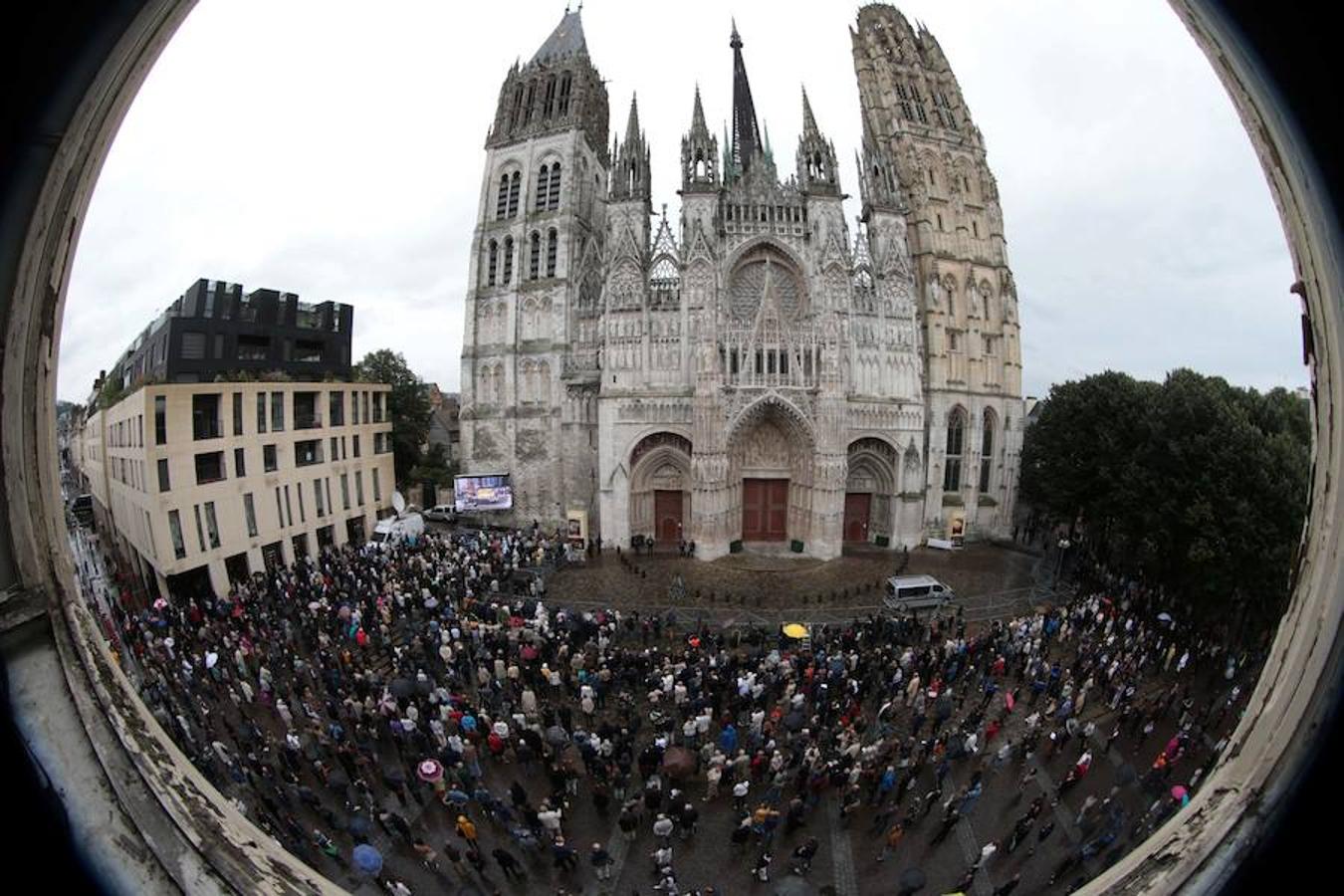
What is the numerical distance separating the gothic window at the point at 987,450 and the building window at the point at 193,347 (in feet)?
121

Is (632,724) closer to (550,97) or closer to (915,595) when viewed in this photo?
(915,595)

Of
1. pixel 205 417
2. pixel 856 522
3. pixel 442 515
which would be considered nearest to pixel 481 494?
pixel 442 515

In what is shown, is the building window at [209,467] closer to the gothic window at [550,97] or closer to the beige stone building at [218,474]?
the beige stone building at [218,474]

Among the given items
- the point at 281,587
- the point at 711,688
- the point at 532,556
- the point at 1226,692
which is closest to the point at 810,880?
the point at 711,688

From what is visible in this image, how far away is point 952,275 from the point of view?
1363 inches

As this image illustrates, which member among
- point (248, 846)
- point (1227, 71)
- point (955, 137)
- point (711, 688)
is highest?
point (955, 137)

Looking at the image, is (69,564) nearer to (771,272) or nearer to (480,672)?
(480,672)

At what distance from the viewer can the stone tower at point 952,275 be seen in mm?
33438

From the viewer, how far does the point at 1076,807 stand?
10391 millimetres

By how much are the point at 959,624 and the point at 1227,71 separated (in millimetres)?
18998

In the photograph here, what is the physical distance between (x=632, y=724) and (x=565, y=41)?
4414cm

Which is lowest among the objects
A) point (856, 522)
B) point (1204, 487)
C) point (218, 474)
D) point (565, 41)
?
point (856, 522)

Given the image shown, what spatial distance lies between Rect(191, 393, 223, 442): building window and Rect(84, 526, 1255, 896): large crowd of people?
13.2 ft

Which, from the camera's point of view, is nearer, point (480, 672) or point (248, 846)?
point (248, 846)
